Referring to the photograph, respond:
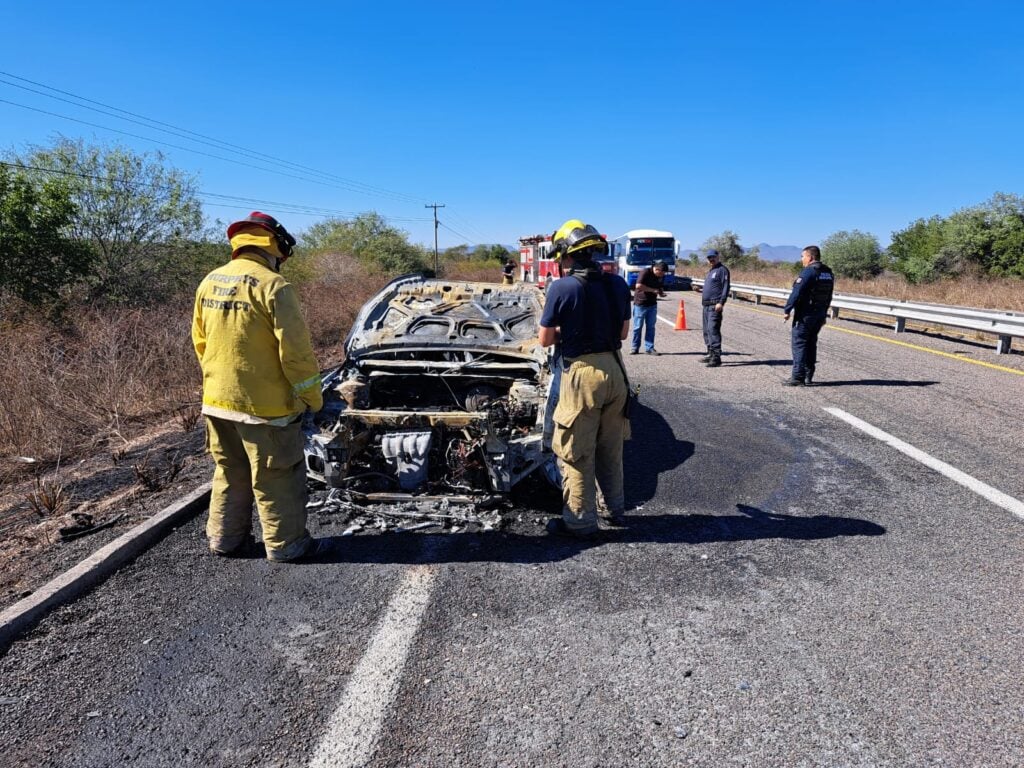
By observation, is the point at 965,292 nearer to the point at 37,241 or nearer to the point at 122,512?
the point at 122,512

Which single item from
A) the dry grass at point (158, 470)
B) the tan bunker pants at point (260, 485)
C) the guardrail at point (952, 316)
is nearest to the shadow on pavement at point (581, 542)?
the tan bunker pants at point (260, 485)

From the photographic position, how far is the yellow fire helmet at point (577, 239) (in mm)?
3863

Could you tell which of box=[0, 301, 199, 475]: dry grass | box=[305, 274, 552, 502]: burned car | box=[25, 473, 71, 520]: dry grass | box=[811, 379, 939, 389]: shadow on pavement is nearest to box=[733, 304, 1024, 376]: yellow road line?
box=[811, 379, 939, 389]: shadow on pavement

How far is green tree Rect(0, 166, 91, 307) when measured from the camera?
11.8m

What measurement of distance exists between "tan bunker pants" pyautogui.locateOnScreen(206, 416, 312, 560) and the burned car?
0.58 metres

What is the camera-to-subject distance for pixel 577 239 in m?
3.90

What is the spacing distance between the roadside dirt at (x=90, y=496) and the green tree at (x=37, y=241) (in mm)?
7794

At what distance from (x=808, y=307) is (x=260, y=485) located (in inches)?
284

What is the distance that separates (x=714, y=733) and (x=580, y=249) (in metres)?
2.67

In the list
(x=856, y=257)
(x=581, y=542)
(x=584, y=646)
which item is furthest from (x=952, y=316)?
(x=856, y=257)

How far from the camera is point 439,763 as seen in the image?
2.16 meters

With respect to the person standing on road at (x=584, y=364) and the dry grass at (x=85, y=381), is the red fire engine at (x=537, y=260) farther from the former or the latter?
the person standing on road at (x=584, y=364)

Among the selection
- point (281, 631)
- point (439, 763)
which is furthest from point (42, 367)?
point (439, 763)

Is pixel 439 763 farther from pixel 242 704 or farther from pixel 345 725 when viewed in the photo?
pixel 242 704
